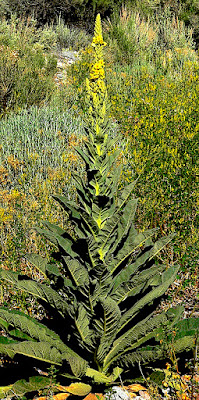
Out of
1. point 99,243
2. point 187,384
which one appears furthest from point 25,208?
point 187,384

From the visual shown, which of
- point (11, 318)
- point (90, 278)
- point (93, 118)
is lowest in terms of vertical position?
point (11, 318)

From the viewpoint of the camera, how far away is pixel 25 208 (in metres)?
3.96

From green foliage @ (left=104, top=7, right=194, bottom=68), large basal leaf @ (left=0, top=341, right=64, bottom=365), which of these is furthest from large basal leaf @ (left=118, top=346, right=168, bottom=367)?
green foliage @ (left=104, top=7, right=194, bottom=68)

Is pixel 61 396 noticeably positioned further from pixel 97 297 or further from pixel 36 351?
pixel 97 297

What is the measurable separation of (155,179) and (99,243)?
6.51 feet

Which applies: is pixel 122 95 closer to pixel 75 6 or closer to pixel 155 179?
pixel 155 179

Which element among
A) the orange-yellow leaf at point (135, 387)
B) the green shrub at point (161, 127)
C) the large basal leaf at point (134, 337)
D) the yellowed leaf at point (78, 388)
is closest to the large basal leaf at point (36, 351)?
the yellowed leaf at point (78, 388)

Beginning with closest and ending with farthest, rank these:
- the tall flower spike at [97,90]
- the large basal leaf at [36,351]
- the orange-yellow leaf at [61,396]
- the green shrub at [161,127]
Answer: the large basal leaf at [36,351]
the tall flower spike at [97,90]
the orange-yellow leaf at [61,396]
the green shrub at [161,127]

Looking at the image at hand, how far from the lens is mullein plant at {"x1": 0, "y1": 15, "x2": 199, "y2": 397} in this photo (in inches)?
76.7

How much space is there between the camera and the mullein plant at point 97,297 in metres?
1.95

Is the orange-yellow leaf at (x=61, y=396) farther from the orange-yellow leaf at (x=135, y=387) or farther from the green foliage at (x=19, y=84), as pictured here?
the green foliage at (x=19, y=84)

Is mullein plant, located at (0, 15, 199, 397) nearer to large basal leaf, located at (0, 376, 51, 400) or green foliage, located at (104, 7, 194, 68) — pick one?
large basal leaf, located at (0, 376, 51, 400)

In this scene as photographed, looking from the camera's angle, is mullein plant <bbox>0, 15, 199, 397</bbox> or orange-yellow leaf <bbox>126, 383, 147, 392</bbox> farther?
orange-yellow leaf <bbox>126, 383, 147, 392</bbox>

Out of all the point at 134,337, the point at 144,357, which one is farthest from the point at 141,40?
the point at 144,357
